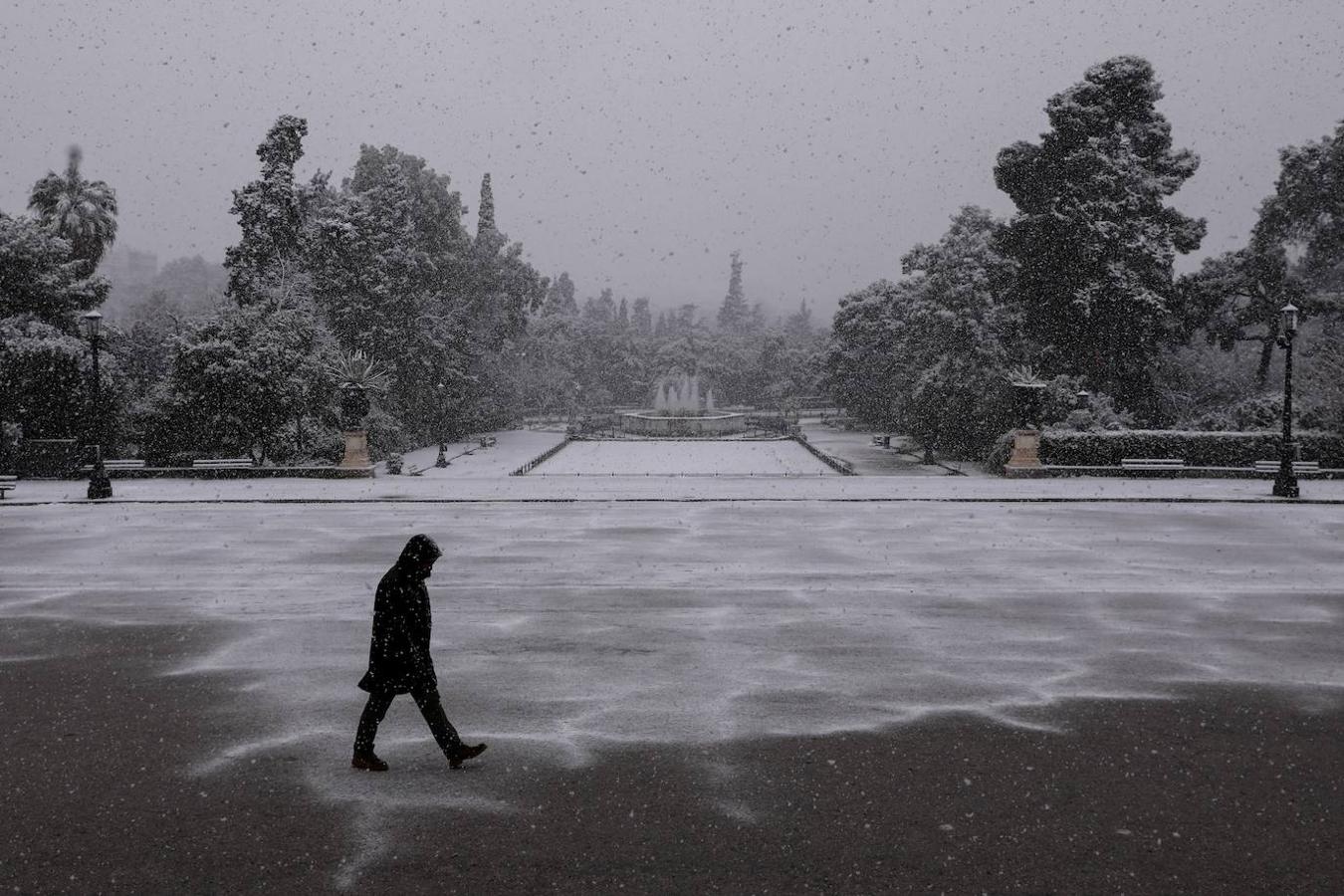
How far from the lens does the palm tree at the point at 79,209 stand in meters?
45.1

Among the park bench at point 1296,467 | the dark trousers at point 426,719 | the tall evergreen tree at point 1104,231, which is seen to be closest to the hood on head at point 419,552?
the dark trousers at point 426,719

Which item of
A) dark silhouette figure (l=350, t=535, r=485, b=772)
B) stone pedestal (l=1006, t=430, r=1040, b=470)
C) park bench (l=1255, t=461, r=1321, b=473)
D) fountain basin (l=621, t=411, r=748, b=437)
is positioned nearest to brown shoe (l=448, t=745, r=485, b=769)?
dark silhouette figure (l=350, t=535, r=485, b=772)

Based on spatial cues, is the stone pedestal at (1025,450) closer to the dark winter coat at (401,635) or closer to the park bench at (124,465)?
the dark winter coat at (401,635)

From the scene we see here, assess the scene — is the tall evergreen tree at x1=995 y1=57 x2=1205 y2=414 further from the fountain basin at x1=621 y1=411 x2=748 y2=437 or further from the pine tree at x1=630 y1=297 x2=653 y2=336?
the pine tree at x1=630 y1=297 x2=653 y2=336

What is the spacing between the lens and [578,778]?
7.35 meters

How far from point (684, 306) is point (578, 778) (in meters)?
175

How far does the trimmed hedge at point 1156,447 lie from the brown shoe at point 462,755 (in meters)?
26.1

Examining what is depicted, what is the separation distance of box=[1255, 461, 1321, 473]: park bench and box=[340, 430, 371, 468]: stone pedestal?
84.9 feet

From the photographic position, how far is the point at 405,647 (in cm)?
727

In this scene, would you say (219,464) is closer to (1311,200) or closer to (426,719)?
(426,719)

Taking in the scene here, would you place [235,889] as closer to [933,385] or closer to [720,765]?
[720,765]

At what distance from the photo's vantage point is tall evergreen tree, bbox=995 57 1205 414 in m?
39.5

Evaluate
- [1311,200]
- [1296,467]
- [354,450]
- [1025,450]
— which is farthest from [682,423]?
[1296,467]

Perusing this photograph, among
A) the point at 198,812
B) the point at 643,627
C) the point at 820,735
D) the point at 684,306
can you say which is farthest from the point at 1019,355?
the point at 684,306
